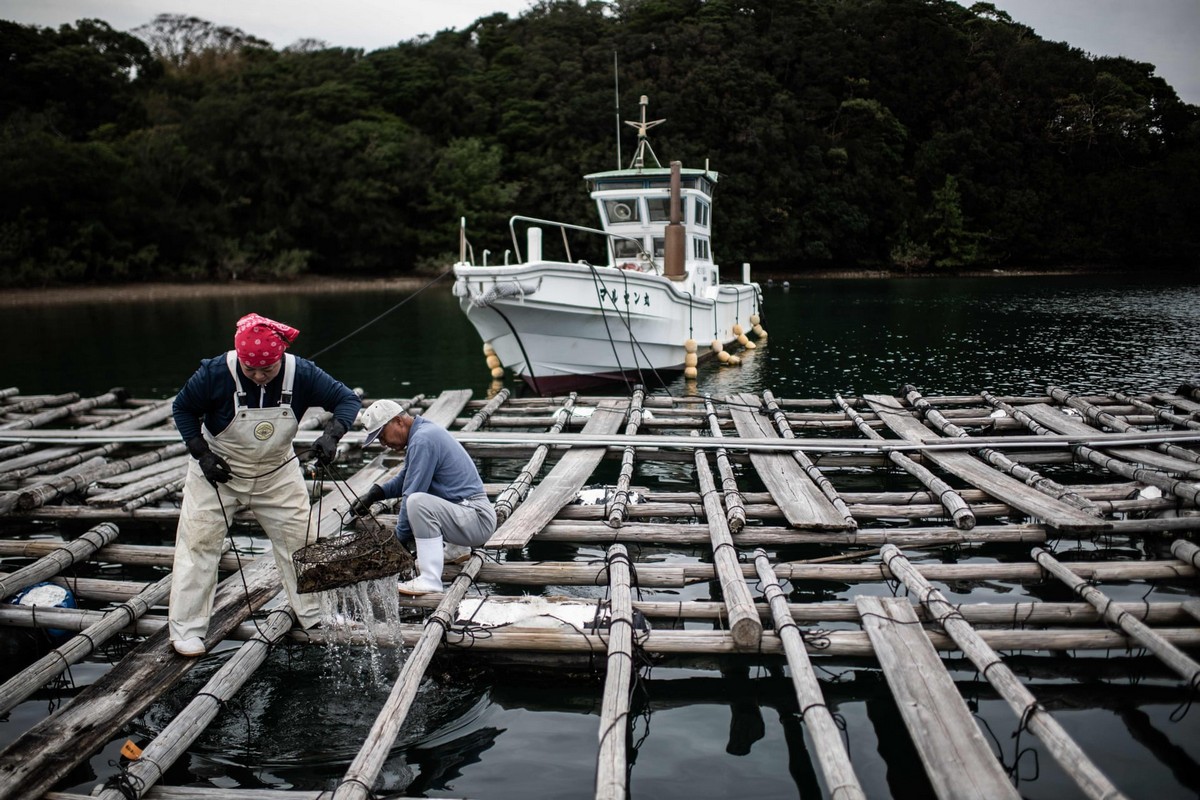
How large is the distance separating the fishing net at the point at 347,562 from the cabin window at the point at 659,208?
15733 millimetres

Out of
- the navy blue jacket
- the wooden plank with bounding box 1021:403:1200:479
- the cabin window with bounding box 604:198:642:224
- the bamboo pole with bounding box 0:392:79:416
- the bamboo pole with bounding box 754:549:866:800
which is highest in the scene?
the cabin window with bounding box 604:198:642:224

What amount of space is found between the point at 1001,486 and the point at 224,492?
22.3 feet

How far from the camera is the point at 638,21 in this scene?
61.3 m

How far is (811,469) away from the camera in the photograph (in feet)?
28.7

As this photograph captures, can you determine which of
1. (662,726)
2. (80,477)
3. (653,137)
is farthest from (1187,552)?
(653,137)

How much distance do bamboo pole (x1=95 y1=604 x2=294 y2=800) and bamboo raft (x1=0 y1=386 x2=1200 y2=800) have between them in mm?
16

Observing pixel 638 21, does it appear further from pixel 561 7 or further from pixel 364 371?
pixel 364 371

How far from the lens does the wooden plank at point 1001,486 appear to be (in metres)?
6.90

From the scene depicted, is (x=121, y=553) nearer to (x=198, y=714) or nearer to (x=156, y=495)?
(x=156, y=495)

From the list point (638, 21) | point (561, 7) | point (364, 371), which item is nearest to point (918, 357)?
point (364, 371)

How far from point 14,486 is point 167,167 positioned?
145 ft

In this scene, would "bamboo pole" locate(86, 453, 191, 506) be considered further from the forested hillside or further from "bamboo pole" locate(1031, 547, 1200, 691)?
the forested hillside

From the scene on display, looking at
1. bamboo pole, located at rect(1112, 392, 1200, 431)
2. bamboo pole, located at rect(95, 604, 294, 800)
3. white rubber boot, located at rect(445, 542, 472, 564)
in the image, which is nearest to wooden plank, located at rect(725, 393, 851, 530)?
white rubber boot, located at rect(445, 542, 472, 564)

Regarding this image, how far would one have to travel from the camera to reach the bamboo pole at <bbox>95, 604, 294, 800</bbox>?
3914 mm
